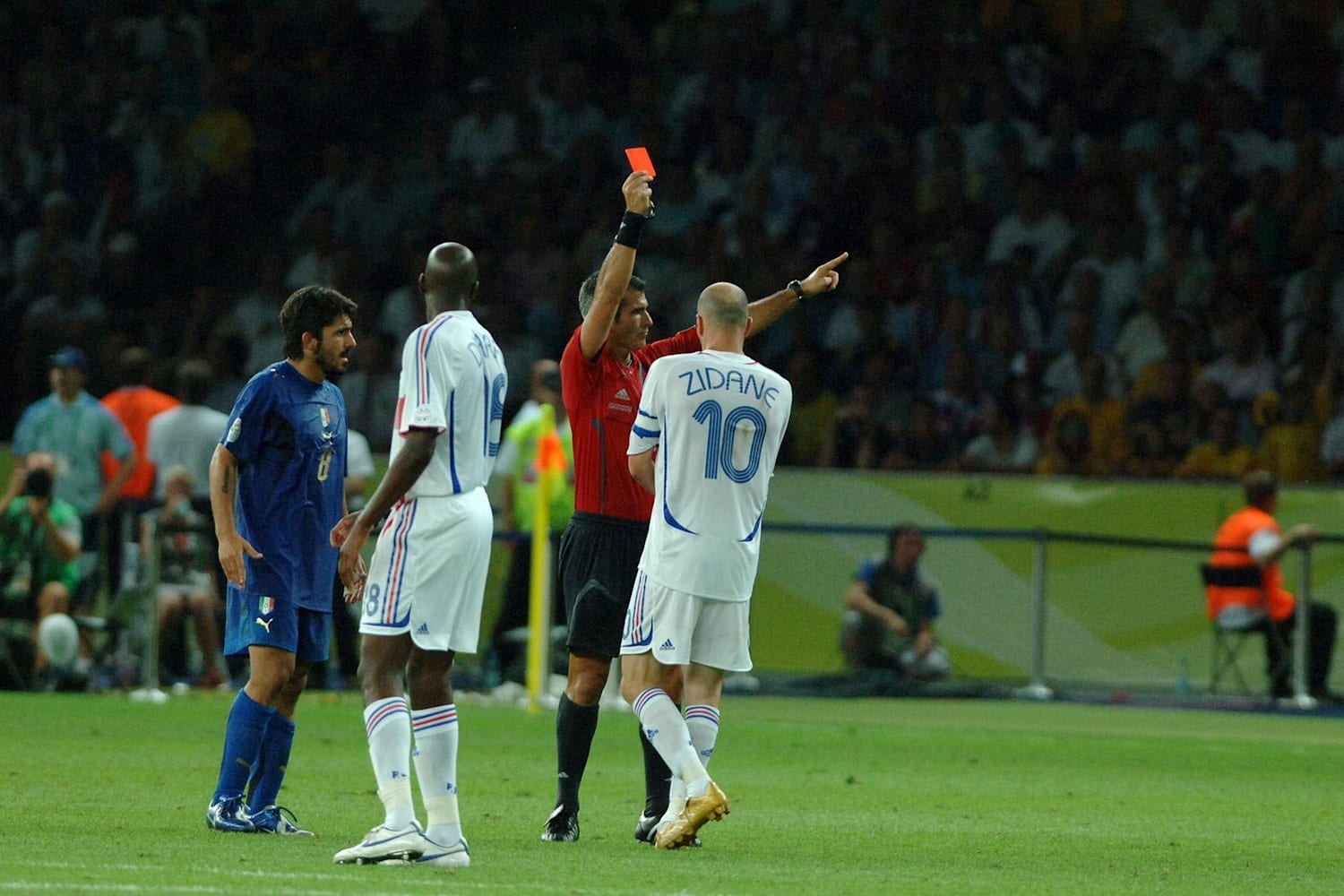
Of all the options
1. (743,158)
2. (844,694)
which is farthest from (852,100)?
(844,694)

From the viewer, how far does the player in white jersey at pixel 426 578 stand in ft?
24.8

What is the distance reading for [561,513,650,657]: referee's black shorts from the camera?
28.9 ft

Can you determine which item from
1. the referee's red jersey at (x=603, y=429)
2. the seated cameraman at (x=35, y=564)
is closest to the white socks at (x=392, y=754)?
the referee's red jersey at (x=603, y=429)

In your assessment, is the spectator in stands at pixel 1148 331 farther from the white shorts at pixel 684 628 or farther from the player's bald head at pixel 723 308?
the white shorts at pixel 684 628

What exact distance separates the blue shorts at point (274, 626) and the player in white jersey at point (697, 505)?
124cm

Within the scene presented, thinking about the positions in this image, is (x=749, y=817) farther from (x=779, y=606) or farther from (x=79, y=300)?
(x=79, y=300)

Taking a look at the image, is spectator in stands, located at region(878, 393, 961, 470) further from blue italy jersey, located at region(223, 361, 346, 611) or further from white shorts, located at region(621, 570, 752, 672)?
blue italy jersey, located at region(223, 361, 346, 611)

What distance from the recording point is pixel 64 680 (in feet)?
56.8

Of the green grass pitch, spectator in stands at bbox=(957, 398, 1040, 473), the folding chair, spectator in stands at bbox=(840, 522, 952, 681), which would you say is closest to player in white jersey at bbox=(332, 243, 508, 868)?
the green grass pitch

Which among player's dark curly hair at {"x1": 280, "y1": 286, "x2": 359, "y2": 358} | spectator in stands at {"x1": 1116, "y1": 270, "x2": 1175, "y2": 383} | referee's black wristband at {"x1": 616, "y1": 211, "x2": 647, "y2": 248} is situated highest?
spectator in stands at {"x1": 1116, "y1": 270, "x2": 1175, "y2": 383}

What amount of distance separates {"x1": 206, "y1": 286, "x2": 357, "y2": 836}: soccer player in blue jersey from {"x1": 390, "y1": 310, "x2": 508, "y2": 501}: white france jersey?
0.93 meters

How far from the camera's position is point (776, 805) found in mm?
10312

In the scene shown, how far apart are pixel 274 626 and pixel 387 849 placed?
53.6 inches

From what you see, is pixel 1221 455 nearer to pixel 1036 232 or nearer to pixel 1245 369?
pixel 1245 369
